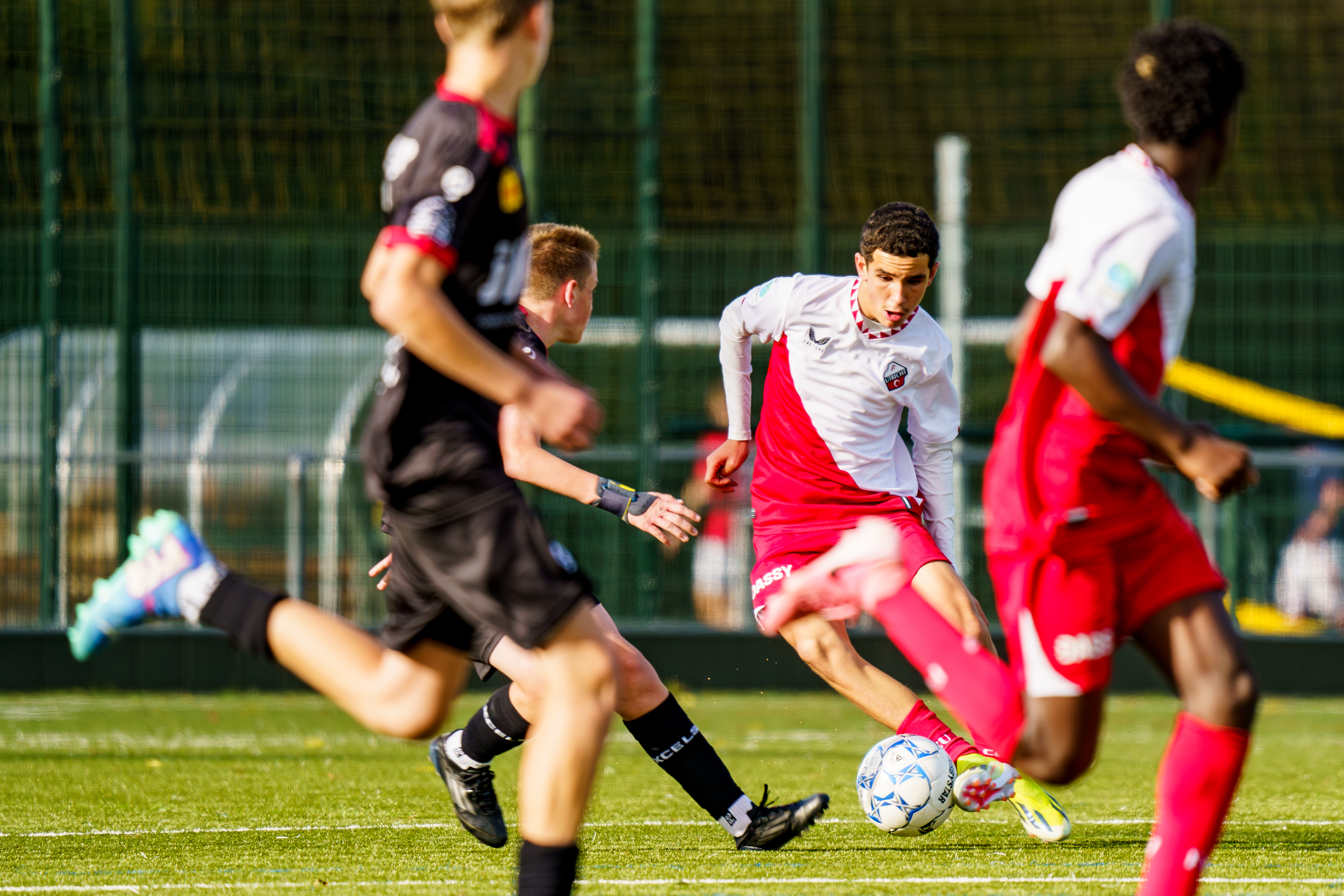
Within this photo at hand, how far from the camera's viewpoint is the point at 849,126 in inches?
520

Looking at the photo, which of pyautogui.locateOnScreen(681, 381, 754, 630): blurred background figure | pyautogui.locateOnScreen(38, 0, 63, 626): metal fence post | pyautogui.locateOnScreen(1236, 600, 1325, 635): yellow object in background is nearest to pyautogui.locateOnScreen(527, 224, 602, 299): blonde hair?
pyautogui.locateOnScreen(681, 381, 754, 630): blurred background figure

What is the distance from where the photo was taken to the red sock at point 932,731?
17.8 ft

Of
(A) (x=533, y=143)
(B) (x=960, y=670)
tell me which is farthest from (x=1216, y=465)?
(A) (x=533, y=143)

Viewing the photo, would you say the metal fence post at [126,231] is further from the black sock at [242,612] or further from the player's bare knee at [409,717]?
the player's bare knee at [409,717]

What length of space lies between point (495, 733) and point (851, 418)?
5.33 ft

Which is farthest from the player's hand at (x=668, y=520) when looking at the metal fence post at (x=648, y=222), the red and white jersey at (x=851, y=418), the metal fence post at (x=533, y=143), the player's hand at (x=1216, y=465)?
the metal fence post at (x=533, y=143)

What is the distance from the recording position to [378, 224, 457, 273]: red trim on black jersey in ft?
11.6

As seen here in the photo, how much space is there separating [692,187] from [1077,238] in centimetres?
933

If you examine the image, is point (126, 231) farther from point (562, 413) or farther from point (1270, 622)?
point (562, 413)

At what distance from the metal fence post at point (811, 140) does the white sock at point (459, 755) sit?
7.27 meters

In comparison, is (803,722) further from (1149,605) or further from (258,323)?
(1149,605)

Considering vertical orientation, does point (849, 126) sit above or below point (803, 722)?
above

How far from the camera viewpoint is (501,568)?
11.8 feet

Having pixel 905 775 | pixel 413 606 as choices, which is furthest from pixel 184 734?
pixel 413 606
